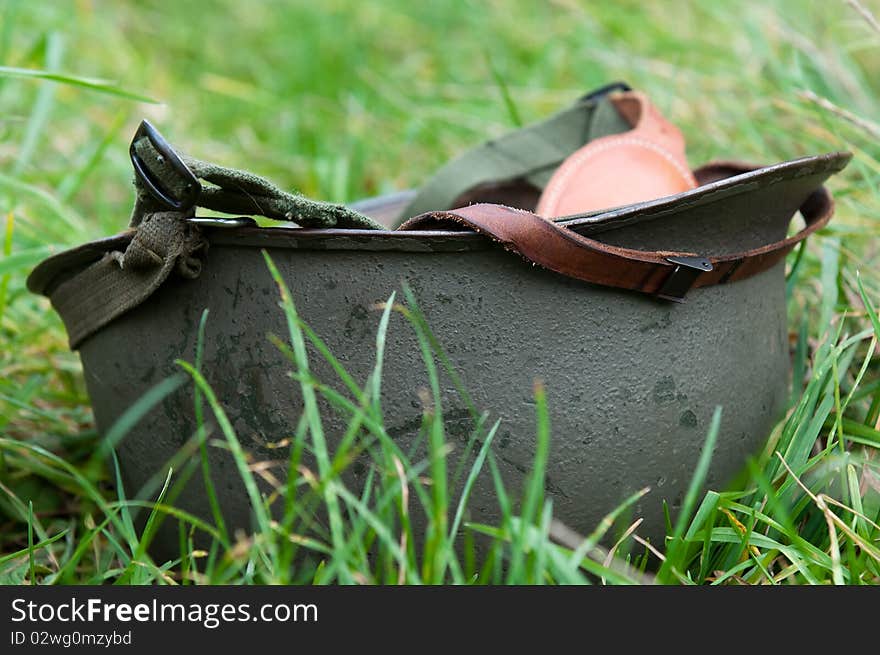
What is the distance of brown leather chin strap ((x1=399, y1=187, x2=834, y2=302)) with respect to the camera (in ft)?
2.90

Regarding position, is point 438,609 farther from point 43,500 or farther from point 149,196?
point 43,500

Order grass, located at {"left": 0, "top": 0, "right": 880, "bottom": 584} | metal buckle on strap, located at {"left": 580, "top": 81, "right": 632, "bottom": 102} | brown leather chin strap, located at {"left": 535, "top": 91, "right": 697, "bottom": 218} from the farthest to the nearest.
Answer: metal buckle on strap, located at {"left": 580, "top": 81, "right": 632, "bottom": 102} → brown leather chin strap, located at {"left": 535, "top": 91, "right": 697, "bottom": 218} → grass, located at {"left": 0, "top": 0, "right": 880, "bottom": 584}

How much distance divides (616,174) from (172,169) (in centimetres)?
74

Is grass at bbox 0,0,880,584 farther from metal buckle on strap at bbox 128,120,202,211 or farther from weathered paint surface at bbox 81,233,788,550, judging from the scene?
metal buckle on strap at bbox 128,120,202,211

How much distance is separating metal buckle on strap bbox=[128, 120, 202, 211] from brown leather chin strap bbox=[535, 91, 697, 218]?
634 millimetres

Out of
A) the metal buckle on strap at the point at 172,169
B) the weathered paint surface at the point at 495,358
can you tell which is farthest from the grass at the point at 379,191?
the metal buckle on strap at the point at 172,169

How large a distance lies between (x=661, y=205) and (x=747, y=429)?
13.0 inches

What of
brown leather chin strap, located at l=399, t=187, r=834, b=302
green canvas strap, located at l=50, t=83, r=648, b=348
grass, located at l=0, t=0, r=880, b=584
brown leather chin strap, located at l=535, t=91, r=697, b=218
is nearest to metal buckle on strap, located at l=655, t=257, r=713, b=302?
brown leather chin strap, located at l=399, t=187, r=834, b=302

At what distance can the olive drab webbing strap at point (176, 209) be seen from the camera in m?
0.91

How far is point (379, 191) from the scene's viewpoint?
8.84 feet

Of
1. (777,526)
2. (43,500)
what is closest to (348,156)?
(43,500)

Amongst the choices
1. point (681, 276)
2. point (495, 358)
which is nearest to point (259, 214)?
point (495, 358)

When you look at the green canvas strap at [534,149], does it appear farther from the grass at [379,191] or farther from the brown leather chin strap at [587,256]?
the brown leather chin strap at [587,256]

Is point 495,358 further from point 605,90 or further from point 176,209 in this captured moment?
point 605,90
